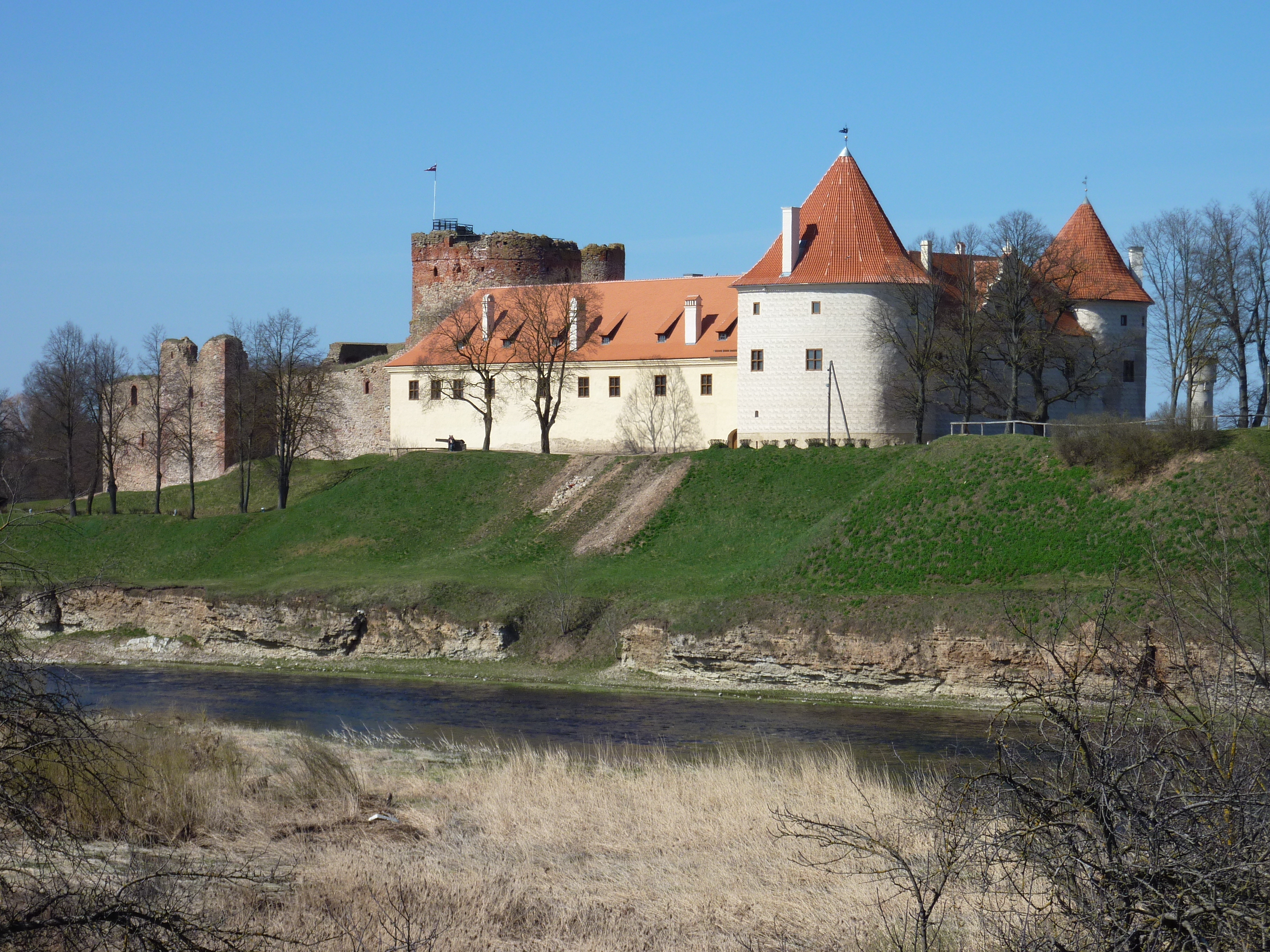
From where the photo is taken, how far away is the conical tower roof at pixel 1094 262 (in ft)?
167

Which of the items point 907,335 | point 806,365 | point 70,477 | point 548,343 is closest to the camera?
point 907,335

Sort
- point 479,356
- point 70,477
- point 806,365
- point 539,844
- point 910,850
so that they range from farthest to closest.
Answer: point 70,477, point 479,356, point 806,365, point 539,844, point 910,850

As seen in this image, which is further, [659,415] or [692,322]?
[692,322]

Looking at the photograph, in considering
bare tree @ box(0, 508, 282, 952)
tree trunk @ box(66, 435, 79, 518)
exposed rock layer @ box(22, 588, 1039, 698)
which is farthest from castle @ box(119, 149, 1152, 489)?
bare tree @ box(0, 508, 282, 952)

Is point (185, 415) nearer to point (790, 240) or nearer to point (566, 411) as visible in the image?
point (566, 411)

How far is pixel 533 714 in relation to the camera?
29.8 m

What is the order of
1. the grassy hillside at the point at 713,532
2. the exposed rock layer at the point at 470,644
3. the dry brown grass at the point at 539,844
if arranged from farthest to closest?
the grassy hillside at the point at 713,532 → the exposed rock layer at the point at 470,644 → the dry brown grass at the point at 539,844

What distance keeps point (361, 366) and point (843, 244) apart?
27098mm

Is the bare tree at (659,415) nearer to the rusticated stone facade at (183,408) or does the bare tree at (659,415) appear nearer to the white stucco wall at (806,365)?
the white stucco wall at (806,365)

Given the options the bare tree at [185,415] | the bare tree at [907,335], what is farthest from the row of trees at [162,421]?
the bare tree at [907,335]

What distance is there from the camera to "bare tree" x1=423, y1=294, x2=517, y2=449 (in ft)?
193

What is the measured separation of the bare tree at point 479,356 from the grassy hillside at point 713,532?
12.9ft

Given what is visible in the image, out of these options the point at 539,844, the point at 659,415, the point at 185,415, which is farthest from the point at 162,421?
the point at 539,844

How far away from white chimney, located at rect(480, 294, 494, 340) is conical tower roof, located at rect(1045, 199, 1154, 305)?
24.6m
